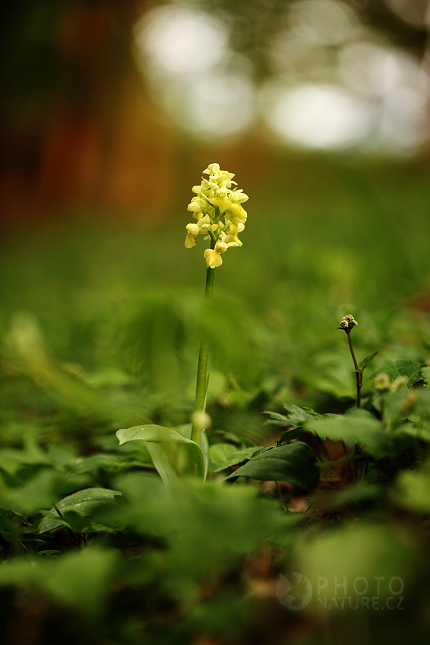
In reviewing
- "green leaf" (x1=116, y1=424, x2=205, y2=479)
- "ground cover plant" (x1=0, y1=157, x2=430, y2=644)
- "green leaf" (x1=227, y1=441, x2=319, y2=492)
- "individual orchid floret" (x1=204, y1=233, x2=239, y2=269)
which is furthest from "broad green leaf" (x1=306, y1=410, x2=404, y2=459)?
"individual orchid floret" (x1=204, y1=233, x2=239, y2=269)

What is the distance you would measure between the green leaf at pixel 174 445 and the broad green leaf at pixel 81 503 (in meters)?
0.15

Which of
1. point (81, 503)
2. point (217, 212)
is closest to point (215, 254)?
point (217, 212)

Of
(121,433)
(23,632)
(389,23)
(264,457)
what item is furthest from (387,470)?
(389,23)

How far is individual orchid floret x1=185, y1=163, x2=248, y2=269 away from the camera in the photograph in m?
0.84

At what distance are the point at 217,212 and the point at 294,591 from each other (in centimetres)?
69

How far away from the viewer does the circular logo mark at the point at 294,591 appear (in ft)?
1.84

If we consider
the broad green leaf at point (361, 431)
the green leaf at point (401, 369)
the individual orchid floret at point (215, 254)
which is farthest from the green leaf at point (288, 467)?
the individual orchid floret at point (215, 254)

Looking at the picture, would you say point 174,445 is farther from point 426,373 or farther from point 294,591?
point 426,373

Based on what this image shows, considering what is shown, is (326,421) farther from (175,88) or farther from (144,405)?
(175,88)

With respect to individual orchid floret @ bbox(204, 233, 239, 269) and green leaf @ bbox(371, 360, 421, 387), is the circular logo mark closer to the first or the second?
green leaf @ bbox(371, 360, 421, 387)

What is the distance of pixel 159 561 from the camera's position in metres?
0.55

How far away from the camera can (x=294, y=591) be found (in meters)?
0.58

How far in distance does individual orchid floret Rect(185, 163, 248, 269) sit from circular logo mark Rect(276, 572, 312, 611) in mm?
550

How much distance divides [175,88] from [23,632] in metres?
14.1
